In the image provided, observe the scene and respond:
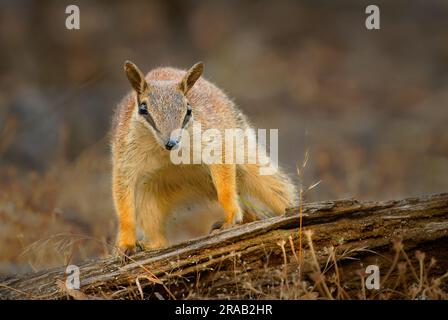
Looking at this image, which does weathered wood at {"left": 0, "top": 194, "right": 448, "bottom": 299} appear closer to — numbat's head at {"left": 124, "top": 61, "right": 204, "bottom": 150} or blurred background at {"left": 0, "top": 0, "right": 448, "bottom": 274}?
numbat's head at {"left": 124, "top": 61, "right": 204, "bottom": 150}

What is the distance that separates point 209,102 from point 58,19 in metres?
9.06

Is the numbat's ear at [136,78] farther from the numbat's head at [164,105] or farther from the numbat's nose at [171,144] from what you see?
the numbat's nose at [171,144]

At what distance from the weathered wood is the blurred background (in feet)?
20.2

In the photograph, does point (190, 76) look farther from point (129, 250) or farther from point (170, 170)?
point (129, 250)

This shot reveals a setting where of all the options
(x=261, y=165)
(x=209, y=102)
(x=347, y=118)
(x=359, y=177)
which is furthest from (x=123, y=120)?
(x=347, y=118)

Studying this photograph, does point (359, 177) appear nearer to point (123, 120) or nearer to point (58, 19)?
point (123, 120)

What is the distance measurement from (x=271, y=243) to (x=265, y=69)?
10109 millimetres

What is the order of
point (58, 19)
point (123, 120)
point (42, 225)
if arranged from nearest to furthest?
point (123, 120)
point (42, 225)
point (58, 19)

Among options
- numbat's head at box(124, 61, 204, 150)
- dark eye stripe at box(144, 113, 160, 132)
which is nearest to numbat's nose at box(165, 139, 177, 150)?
numbat's head at box(124, 61, 204, 150)

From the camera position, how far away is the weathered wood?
485cm

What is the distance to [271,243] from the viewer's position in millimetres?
4984

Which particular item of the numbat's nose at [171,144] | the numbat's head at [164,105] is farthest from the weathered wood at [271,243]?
the numbat's head at [164,105]

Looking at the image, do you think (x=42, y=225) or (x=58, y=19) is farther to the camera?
(x=58, y=19)

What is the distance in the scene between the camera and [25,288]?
211 inches
